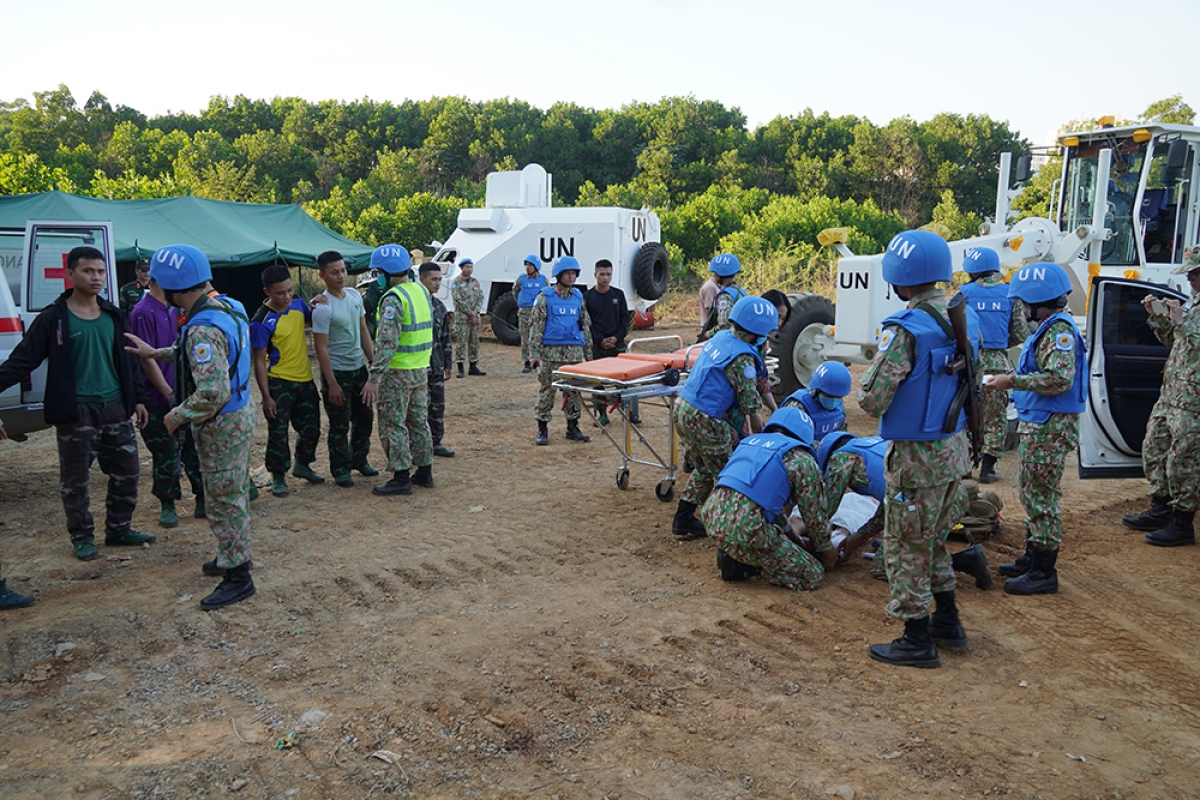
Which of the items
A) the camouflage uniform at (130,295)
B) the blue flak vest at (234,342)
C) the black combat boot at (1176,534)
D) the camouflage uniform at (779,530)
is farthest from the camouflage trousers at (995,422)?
the camouflage uniform at (130,295)

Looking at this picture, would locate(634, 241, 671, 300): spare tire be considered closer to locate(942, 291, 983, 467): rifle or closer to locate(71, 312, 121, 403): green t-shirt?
locate(71, 312, 121, 403): green t-shirt

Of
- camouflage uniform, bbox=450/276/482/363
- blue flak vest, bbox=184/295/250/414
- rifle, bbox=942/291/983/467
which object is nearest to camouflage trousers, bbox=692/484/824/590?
rifle, bbox=942/291/983/467

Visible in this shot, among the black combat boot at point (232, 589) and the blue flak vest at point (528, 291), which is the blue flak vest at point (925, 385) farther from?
the blue flak vest at point (528, 291)

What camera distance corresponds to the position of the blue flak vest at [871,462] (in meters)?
5.10

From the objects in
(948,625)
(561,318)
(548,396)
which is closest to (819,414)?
(948,625)

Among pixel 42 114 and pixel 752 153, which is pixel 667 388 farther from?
pixel 42 114

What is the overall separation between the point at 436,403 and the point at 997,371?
480 cm

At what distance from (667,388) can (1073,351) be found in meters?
2.75

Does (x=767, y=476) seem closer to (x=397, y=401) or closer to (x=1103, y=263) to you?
(x=397, y=401)

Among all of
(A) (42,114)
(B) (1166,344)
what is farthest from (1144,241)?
(A) (42,114)

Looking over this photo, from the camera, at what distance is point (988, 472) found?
7.32 meters

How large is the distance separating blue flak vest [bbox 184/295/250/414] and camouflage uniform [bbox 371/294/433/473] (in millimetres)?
1799

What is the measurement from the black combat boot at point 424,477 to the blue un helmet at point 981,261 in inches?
178

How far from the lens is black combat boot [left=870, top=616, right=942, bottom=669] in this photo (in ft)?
12.6
